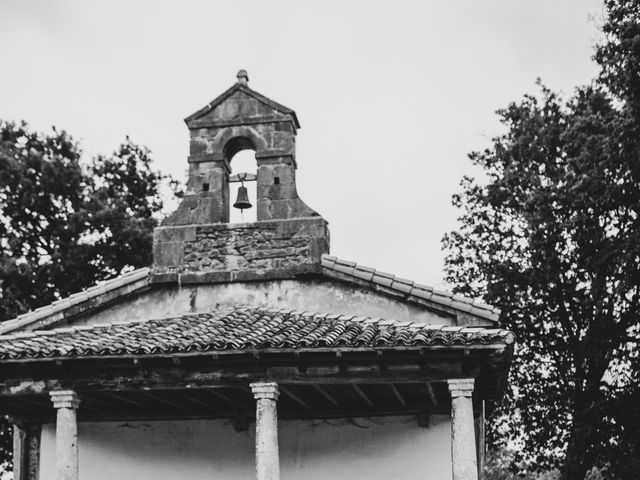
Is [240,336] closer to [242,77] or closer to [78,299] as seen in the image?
[78,299]

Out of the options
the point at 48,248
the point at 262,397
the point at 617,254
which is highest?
the point at 48,248

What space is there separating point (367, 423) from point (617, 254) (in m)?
9.39

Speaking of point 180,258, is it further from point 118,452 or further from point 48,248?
point 48,248

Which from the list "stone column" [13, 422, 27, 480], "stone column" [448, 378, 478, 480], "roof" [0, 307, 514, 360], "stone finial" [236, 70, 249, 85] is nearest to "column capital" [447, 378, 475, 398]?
"stone column" [448, 378, 478, 480]

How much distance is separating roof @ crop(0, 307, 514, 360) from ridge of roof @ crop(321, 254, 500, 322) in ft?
2.41

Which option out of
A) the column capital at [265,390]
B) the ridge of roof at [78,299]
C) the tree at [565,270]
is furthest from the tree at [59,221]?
the column capital at [265,390]

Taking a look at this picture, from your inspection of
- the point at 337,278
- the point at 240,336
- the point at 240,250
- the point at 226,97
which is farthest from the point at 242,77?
the point at 240,336

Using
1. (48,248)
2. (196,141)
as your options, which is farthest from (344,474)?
(48,248)

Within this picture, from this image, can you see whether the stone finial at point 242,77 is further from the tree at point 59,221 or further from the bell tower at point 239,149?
the tree at point 59,221

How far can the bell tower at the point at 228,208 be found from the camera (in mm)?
13984

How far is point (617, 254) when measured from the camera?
2066 centimetres

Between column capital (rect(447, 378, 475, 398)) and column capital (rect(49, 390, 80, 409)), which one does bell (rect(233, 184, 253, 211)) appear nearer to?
column capital (rect(49, 390, 80, 409))

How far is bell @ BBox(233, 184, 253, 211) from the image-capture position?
47.1 ft

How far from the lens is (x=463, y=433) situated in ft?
36.5
